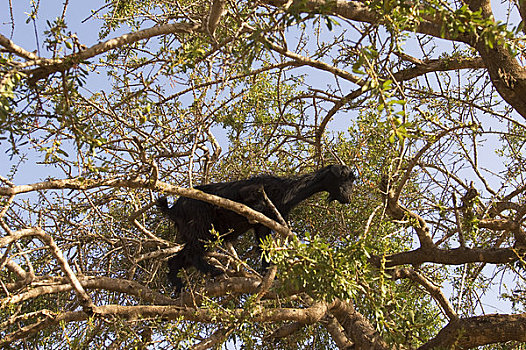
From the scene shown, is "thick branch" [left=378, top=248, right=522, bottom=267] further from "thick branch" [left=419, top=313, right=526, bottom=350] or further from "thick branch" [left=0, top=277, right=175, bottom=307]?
"thick branch" [left=0, top=277, right=175, bottom=307]

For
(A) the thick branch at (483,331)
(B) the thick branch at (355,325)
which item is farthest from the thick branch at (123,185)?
(A) the thick branch at (483,331)

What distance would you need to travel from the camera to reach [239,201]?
516 cm

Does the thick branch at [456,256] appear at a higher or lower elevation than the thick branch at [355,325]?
higher

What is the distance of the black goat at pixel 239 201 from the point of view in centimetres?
496

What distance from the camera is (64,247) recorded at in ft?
15.8

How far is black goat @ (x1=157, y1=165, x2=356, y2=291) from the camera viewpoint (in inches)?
195

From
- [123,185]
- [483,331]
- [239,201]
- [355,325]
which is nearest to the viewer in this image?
[123,185]

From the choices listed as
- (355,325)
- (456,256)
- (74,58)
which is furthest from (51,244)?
(456,256)

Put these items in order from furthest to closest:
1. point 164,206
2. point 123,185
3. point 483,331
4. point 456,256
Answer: point 164,206 < point 456,256 < point 483,331 < point 123,185

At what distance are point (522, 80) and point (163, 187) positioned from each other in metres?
2.77

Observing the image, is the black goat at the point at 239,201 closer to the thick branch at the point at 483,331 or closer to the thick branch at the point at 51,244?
the thick branch at the point at 483,331

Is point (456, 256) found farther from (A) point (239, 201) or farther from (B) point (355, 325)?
(A) point (239, 201)

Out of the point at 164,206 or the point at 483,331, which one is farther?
the point at 164,206

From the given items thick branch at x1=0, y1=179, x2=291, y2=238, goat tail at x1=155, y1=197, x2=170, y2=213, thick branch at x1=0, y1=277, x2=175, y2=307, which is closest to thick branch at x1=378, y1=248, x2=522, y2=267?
thick branch at x1=0, y1=179, x2=291, y2=238
